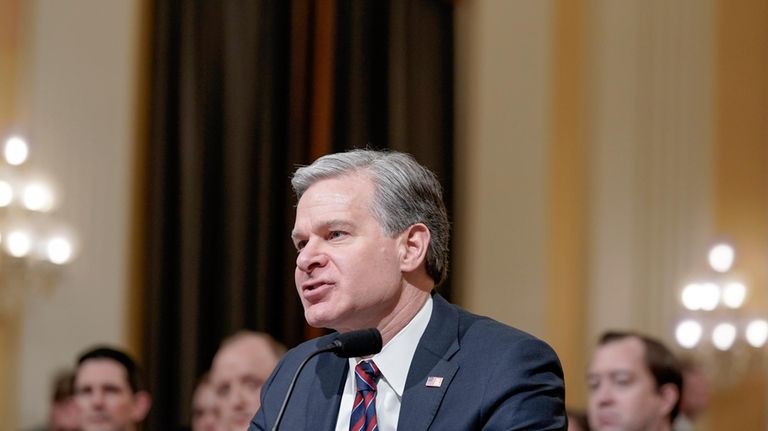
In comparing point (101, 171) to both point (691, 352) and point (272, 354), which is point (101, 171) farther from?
point (691, 352)

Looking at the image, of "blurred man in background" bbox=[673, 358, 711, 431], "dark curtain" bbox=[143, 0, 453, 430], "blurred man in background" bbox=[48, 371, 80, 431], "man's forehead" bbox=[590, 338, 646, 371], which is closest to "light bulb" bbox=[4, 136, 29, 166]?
"dark curtain" bbox=[143, 0, 453, 430]

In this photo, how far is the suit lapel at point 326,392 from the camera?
3.44 metres

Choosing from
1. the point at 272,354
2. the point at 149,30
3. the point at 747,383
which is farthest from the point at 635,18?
the point at 272,354

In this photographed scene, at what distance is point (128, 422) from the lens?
249 inches

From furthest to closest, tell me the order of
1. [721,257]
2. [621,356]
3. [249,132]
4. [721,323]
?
[721,257] → [721,323] → [249,132] → [621,356]

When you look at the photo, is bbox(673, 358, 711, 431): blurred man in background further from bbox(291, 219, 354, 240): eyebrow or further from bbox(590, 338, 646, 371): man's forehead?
bbox(291, 219, 354, 240): eyebrow

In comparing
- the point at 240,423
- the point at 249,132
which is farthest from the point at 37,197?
the point at 240,423

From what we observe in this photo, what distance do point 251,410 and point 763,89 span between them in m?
4.96

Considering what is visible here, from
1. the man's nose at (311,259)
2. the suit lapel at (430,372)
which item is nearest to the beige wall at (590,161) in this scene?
the suit lapel at (430,372)

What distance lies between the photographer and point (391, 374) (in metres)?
3.39

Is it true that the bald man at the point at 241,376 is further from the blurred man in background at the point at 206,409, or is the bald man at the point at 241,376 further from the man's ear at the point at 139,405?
the man's ear at the point at 139,405

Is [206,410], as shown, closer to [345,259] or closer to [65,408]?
[65,408]

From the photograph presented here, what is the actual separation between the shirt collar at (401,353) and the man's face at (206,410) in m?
2.99

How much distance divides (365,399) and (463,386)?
27 centimetres
